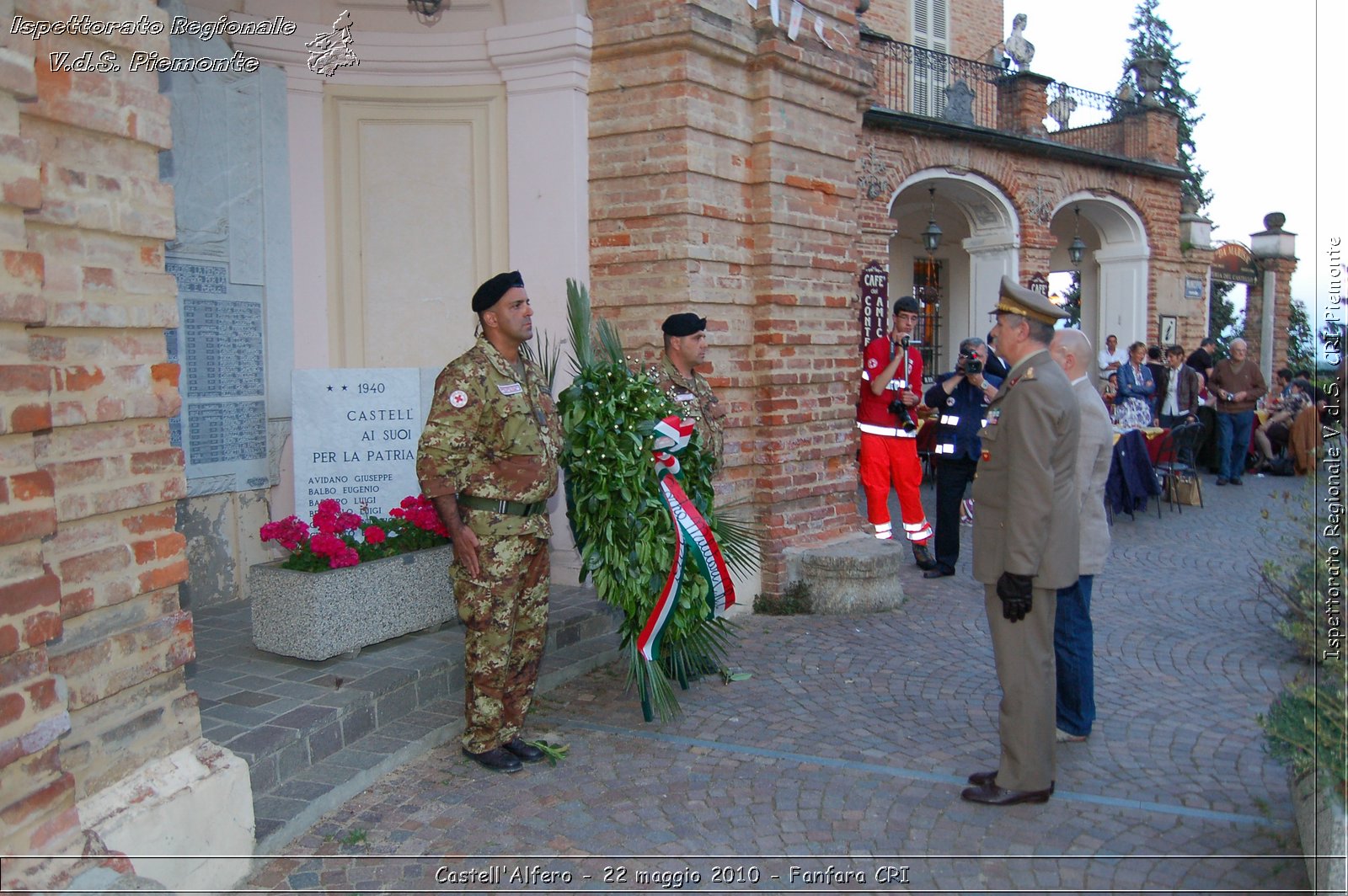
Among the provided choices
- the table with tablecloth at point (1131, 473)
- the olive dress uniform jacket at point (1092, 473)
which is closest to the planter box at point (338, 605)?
the olive dress uniform jacket at point (1092, 473)

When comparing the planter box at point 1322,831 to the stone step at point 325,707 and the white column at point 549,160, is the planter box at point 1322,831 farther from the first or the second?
the white column at point 549,160

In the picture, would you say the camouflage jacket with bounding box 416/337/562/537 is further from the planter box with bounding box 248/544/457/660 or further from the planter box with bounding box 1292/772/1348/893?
the planter box with bounding box 1292/772/1348/893

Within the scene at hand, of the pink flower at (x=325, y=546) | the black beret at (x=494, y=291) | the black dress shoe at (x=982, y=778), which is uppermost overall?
the black beret at (x=494, y=291)

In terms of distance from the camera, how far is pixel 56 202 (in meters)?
3.01

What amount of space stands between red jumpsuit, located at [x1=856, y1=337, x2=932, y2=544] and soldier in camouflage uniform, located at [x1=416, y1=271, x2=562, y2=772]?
13.8 feet

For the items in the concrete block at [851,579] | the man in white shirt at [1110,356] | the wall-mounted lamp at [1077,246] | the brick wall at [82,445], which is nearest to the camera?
the brick wall at [82,445]

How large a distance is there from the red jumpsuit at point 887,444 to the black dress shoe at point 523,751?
4.42 metres

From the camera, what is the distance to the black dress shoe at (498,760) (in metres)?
4.43

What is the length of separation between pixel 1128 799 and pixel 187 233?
5762 millimetres

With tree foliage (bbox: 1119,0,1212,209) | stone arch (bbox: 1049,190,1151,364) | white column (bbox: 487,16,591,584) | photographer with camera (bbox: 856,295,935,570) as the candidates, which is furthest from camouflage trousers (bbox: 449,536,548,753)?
tree foliage (bbox: 1119,0,1212,209)

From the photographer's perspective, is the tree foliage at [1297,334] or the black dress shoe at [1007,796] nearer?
the black dress shoe at [1007,796]

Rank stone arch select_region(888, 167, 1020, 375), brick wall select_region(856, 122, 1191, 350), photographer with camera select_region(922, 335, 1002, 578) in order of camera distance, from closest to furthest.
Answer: photographer with camera select_region(922, 335, 1002, 578) < brick wall select_region(856, 122, 1191, 350) < stone arch select_region(888, 167, 1020, 375)

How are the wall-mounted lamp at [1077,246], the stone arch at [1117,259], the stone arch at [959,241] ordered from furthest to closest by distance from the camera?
the stone arch at [1117,259], the wall-mounted lamp at [1077,246], the stone arch at [959,241]

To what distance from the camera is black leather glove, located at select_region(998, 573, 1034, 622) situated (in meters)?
3.93
